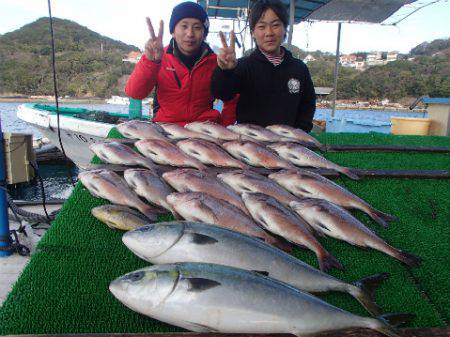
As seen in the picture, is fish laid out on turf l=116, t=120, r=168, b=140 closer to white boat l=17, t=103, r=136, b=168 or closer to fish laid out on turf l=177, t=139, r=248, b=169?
fish laid out on turf l=177, t=139, r=248, b=169

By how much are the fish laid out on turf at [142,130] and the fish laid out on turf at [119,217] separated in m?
1.33

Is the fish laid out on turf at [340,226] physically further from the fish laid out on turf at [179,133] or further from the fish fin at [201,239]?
the fish laid out on turf at [179,133]

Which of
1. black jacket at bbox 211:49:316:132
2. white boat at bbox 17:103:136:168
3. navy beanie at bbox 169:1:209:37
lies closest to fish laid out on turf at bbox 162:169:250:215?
black jacket at bbox 211:49:316:132

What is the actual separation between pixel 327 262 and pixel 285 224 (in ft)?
1.11

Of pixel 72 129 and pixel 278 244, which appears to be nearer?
pixel 278 244

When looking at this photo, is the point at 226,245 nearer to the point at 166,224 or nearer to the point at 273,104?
the point at 166,224

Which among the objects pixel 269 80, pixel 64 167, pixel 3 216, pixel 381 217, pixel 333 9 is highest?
pixel 333 9

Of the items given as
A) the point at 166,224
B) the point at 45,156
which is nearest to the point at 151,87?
the point at 166,224

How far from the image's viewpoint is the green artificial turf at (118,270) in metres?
1.44

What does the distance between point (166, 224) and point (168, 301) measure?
502mm

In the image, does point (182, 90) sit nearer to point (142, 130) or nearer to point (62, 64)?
point (142, 130)

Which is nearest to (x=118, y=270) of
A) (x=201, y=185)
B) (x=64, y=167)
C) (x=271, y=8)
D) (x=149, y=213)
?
(x=149, y=213)

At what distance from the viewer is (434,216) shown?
8.52 feet

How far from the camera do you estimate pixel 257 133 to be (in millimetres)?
→ 3691
